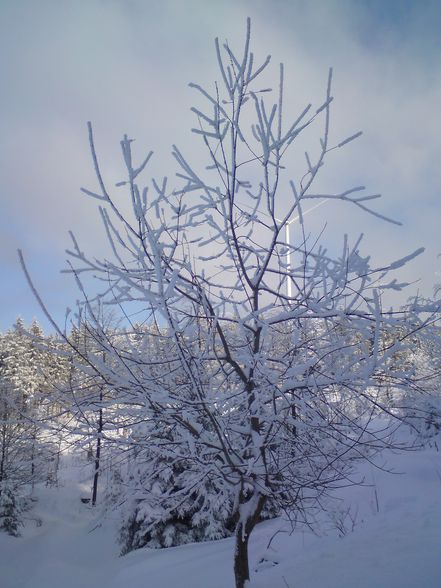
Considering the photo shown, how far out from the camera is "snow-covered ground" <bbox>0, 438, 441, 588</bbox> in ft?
13.8

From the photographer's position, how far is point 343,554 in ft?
16.2

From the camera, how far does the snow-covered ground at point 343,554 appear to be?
166 inches

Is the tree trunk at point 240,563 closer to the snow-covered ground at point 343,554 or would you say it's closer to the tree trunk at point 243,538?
the tree trunk at point 243,538

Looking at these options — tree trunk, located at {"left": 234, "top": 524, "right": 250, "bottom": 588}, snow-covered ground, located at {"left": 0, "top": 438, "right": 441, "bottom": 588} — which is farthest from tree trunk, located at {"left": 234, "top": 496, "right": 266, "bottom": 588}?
snow-covered ground, located at {"left": 0, "top": 438, "right": 441, "bottom": 588}

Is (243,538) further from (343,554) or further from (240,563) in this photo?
Answer: (343,554)

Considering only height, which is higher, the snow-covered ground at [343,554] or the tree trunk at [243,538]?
the tree trunk at [243,538]

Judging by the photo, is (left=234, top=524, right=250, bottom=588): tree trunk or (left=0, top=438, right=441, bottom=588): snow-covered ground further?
(left=0, top=438, right=441, bottom=588): snow-covered ground

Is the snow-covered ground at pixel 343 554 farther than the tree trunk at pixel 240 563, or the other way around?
the snow-covered ground at pixel 343 554

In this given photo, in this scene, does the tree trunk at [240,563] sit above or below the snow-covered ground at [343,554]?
above

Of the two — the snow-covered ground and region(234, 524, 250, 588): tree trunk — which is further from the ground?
region(234, 524, 250, 588): tree trunk

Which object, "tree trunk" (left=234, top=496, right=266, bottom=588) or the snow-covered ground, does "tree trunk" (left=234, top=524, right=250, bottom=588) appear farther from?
the snow-covered ground

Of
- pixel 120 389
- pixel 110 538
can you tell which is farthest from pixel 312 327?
pixel 110 538

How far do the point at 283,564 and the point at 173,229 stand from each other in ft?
15.2

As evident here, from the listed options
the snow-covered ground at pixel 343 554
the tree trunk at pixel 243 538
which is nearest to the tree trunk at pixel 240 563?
the tree trunk at pixel 243 538
